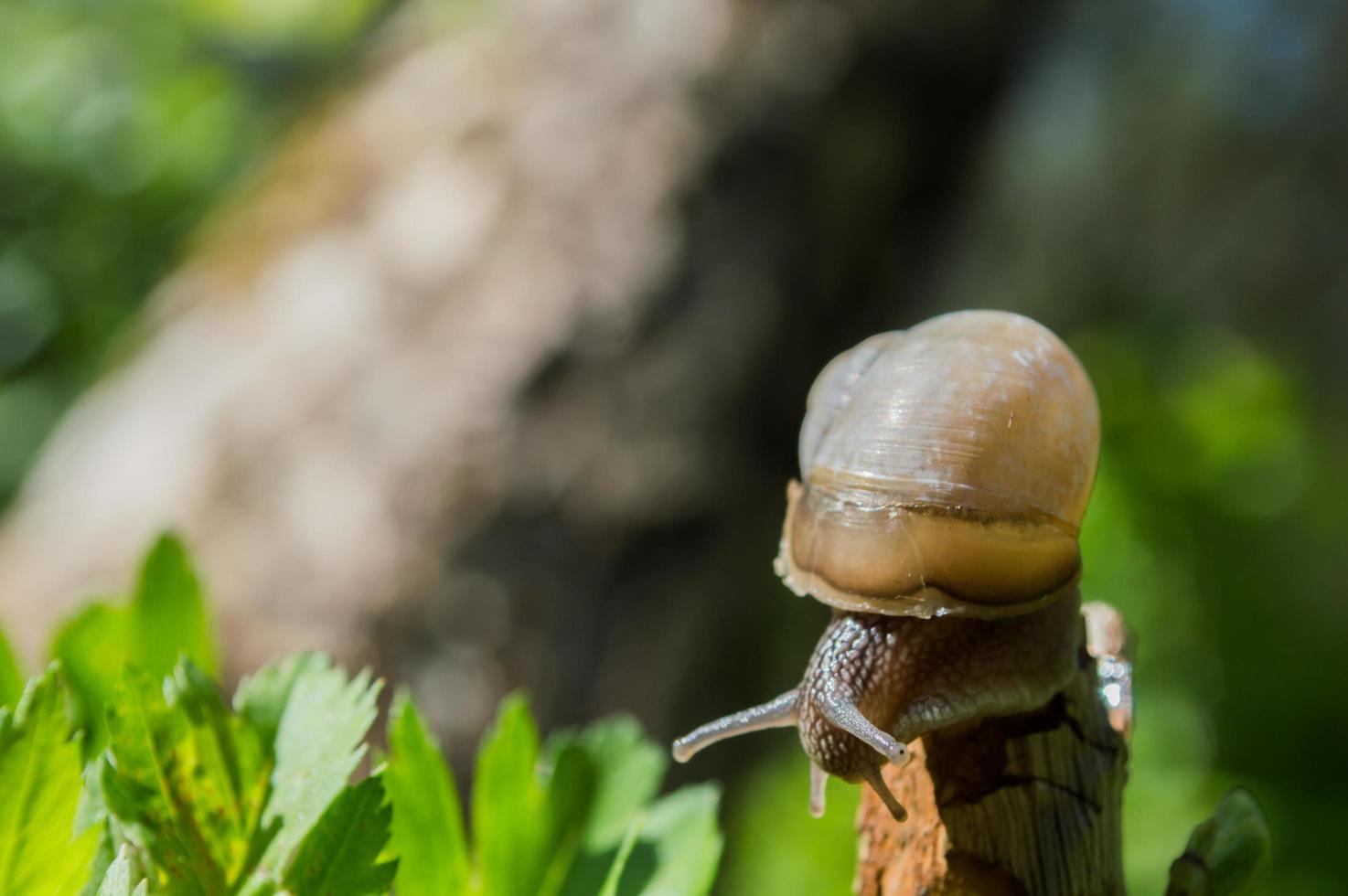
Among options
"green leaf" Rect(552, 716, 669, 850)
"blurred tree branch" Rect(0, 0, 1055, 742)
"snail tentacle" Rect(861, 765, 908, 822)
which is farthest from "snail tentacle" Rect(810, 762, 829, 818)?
"blurred tree branch" Rect(0, 0, 1055, 742)

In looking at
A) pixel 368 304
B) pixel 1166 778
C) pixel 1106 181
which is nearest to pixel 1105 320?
pixel 1106 181

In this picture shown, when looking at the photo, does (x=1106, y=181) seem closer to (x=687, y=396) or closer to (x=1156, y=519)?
(x=1156, y=519)

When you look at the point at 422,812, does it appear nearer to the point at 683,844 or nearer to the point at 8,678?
the point at 683,844

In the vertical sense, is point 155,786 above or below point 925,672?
above

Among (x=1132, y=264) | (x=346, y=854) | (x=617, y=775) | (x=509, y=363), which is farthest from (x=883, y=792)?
(x=1132, y=264)

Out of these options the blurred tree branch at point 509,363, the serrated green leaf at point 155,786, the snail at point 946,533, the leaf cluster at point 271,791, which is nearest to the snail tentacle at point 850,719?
the snail at point 946,533

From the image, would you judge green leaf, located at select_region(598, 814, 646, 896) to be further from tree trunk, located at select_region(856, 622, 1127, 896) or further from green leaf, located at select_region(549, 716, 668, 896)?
tree trunk, located at select_region(856, 622, 1127, 896)
